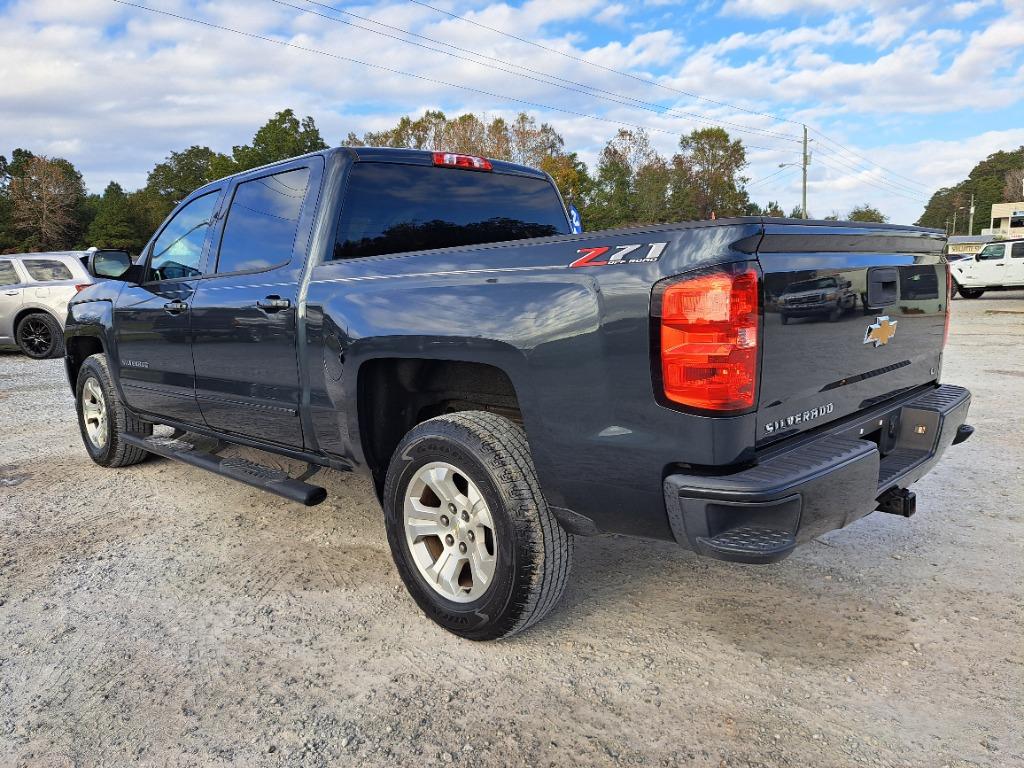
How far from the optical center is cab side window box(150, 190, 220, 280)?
4.21 meters

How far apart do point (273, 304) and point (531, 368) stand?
1.55 m

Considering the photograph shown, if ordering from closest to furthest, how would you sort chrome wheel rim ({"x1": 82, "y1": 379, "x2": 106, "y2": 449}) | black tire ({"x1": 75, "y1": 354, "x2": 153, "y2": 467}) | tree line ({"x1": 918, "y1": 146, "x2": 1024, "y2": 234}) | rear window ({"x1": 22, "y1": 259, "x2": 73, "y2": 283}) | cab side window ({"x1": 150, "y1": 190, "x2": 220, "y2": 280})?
cab side window ({"x1": 150, "y1": 190, "x2": 220, "y2": 280})
black tire ({"x1": 75, "y1": 354, "x2": 153, "y2": 467})
chrome wheel rim ({"x1": 82, "y1": 379, "x2": 106, "y2": 449})
rear window ({"x1": 22, "y1": 259, "x2": 73, "y2": 283})
tree line ({"x1": 918, "y1": 146, "x2": 1024, "y2": 234})

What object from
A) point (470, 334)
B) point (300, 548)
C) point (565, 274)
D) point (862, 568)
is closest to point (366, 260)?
point (470, 334)

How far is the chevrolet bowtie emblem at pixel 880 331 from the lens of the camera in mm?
2715

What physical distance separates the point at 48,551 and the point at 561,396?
9.92 feet

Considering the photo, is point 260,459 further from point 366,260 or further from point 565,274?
point 565,274

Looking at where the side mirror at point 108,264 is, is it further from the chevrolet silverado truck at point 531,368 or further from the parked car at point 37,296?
the parked car at point 37,296

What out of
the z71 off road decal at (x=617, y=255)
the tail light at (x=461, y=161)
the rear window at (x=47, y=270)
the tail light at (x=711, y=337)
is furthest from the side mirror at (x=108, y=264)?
the rear window at (x=47, y=270)

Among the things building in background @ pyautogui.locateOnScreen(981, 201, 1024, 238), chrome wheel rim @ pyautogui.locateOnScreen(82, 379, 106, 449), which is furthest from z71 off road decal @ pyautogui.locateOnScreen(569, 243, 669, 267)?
building in background @ pyautogui.locateOnScreen(981, 201, 1024, 238)

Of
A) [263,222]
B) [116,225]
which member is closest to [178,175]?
[116,225]

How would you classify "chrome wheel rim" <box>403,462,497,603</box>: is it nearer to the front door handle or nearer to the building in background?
the front door handle

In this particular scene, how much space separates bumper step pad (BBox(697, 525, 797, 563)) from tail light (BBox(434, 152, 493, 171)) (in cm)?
249

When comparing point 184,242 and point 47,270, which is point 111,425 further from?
point 47,270

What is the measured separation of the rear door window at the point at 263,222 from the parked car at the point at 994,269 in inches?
931
